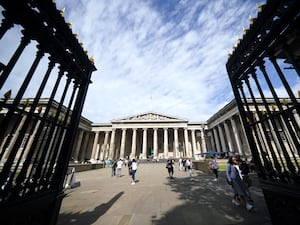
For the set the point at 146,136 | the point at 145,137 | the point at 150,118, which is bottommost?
the point at 145,137

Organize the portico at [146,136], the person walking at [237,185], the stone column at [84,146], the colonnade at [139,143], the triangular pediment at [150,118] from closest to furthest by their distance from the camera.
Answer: the person walking at [237,185] < the portico at [146,136] < the stone column at [84,146] < the colonnade at [139,143] < the triangular pediment at [150,118]

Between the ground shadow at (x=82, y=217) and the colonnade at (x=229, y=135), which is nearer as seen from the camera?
the ground shadow at (x=82, y=217)

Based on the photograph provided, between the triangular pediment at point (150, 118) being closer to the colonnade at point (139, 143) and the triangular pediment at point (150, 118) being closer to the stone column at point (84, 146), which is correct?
the colonnade at point (139, 143)

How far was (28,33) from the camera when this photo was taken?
1.95 metres

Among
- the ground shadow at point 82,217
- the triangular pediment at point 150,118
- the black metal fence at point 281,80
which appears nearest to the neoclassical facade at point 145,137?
the triangular pediment at point 150,118

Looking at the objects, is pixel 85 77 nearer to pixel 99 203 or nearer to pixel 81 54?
pixel 81 54

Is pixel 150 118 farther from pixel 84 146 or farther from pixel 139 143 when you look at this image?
pixel 84 146

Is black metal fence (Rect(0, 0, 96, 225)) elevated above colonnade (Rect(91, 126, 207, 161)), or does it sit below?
below

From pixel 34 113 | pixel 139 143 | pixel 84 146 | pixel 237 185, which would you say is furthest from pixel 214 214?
pixel 139 143

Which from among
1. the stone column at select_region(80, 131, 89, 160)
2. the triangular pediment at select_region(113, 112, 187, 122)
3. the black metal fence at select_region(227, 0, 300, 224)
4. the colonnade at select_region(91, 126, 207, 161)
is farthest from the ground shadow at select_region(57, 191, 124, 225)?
the stone column at select_region(80, 131, 89, 160)

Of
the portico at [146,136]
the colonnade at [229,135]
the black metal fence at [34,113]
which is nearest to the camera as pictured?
the black metal fence at [34,113]

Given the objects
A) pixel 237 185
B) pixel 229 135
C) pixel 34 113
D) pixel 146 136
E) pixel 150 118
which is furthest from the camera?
pixel 150 118

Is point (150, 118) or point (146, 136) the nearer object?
point (146, 136)

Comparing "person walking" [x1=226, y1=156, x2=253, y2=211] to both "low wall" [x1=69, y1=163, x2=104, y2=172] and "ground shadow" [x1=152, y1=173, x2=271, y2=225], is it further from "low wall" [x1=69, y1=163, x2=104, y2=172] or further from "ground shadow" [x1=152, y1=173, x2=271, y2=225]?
"low wall" [x1=69, y1=163, x2=104, y2=172]
